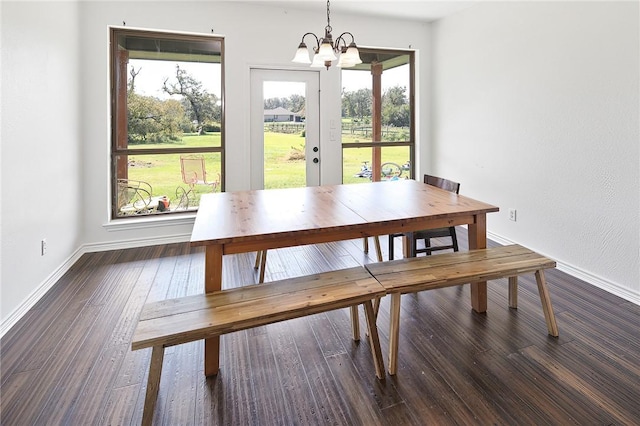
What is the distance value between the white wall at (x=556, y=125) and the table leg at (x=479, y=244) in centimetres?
117

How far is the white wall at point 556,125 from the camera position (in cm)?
259

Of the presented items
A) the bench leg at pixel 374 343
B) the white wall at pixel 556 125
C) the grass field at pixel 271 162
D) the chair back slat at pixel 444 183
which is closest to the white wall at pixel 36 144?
the grass field at pixel 271 162

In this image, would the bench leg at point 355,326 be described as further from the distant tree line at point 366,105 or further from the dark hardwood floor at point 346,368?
the distant tree line at point 366,105

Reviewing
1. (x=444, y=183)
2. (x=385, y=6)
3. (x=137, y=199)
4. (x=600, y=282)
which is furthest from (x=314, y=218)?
(x=385, y=6)

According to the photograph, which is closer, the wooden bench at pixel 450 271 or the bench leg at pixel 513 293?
the wooden bench at pixel 450 271

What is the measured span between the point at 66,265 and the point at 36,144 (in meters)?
1.16

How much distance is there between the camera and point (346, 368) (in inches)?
73.0

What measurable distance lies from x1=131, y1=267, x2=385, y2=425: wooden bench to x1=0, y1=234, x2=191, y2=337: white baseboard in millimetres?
1345

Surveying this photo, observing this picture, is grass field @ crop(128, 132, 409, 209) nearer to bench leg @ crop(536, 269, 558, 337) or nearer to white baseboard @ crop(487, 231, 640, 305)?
white baseboard @ crop(487, 231, 640, 305)

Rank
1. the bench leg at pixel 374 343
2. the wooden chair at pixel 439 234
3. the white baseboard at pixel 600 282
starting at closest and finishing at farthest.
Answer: the bench leg at pixel 374 343
the white baseboard at pixel 600 282
the wooden chair at pixel 439 234

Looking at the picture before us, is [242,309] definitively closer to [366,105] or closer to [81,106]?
[81,106]

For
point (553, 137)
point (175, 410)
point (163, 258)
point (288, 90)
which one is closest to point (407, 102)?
point (288, 90)

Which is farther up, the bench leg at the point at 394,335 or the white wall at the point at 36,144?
the white wall at the point at 36,144

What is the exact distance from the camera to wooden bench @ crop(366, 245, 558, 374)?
71.5 inches
